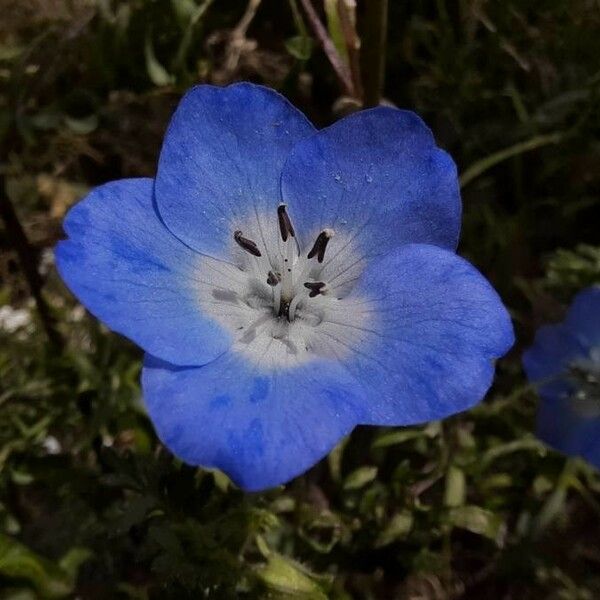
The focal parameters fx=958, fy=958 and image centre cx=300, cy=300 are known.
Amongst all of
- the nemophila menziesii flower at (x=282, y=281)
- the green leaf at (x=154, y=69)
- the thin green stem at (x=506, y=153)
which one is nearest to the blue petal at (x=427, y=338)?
the nemophila menziesii flower at (x=282, y=281)

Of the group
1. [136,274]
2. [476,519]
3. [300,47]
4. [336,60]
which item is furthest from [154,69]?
[476,519]

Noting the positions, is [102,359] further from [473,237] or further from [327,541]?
[473,237]

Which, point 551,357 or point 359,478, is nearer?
point 359,478

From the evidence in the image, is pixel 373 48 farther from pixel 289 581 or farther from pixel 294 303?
pixel 289 581

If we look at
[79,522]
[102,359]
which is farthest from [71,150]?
[79,522]

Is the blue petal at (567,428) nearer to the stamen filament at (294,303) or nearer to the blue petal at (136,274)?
the stamen filament at (294,303)

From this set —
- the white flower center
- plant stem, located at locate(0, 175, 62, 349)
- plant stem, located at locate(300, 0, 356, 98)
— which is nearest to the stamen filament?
the white flower center
